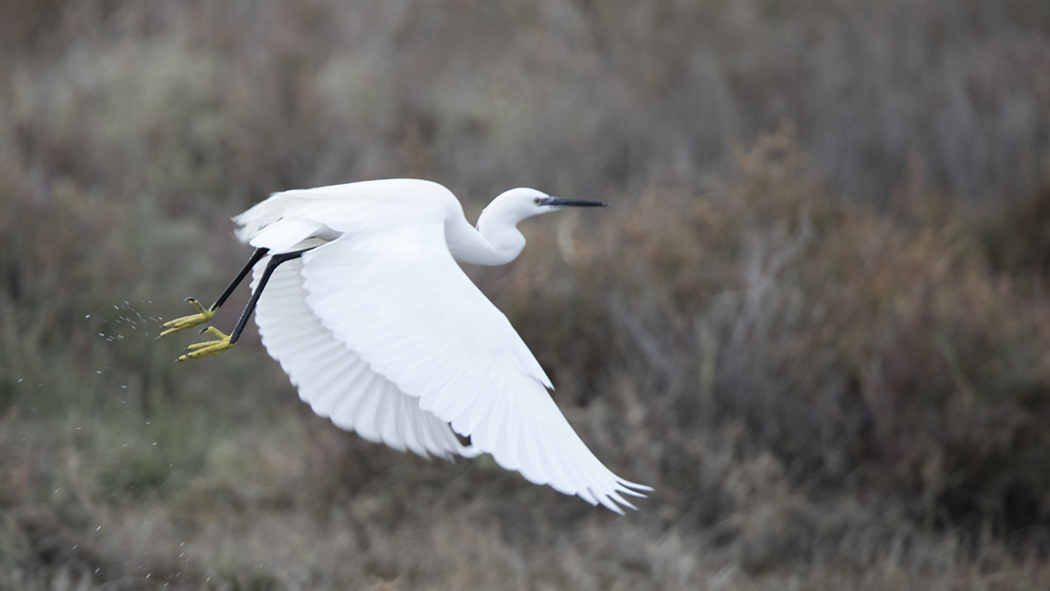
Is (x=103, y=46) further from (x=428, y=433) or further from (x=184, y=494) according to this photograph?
(x=428, y=433)

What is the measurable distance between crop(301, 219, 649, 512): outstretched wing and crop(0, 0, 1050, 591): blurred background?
3.96 feet

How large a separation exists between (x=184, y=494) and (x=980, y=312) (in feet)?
11.3

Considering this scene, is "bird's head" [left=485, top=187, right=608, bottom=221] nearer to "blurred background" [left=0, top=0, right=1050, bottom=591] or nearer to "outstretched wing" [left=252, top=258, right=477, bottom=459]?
"outstretched wing" [left=252, top=258, right=477, bottom=459]

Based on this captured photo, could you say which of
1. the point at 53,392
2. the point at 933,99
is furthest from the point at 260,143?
the point at 933,99

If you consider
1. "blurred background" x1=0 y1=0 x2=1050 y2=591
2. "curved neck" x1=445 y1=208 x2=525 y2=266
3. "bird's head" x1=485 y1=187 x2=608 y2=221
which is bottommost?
"blurred background" x1=0 y1=0 x2=1050 y2=591

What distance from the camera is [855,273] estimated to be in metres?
4.74

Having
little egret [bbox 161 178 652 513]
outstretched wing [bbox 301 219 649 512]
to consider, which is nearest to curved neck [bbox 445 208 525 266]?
little egret [bbox 161 178 652 513]

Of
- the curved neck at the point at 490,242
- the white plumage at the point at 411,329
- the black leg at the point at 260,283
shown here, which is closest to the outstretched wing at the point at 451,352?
the white plumage at the point at 411,329

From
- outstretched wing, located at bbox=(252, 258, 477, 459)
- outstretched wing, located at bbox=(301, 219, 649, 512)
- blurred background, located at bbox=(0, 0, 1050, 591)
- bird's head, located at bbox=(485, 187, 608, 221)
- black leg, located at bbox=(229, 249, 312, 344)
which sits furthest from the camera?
blurred background, located at bbox=(0, 0, 1050, 591)

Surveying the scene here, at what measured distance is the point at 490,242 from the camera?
9.75 feet

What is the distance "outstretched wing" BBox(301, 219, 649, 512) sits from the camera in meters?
2.19

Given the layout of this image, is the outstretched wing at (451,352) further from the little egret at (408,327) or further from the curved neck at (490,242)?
the curved neck at (490,242)

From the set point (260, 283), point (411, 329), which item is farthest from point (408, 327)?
point (260, 283)

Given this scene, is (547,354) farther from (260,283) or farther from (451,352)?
(451,352)
